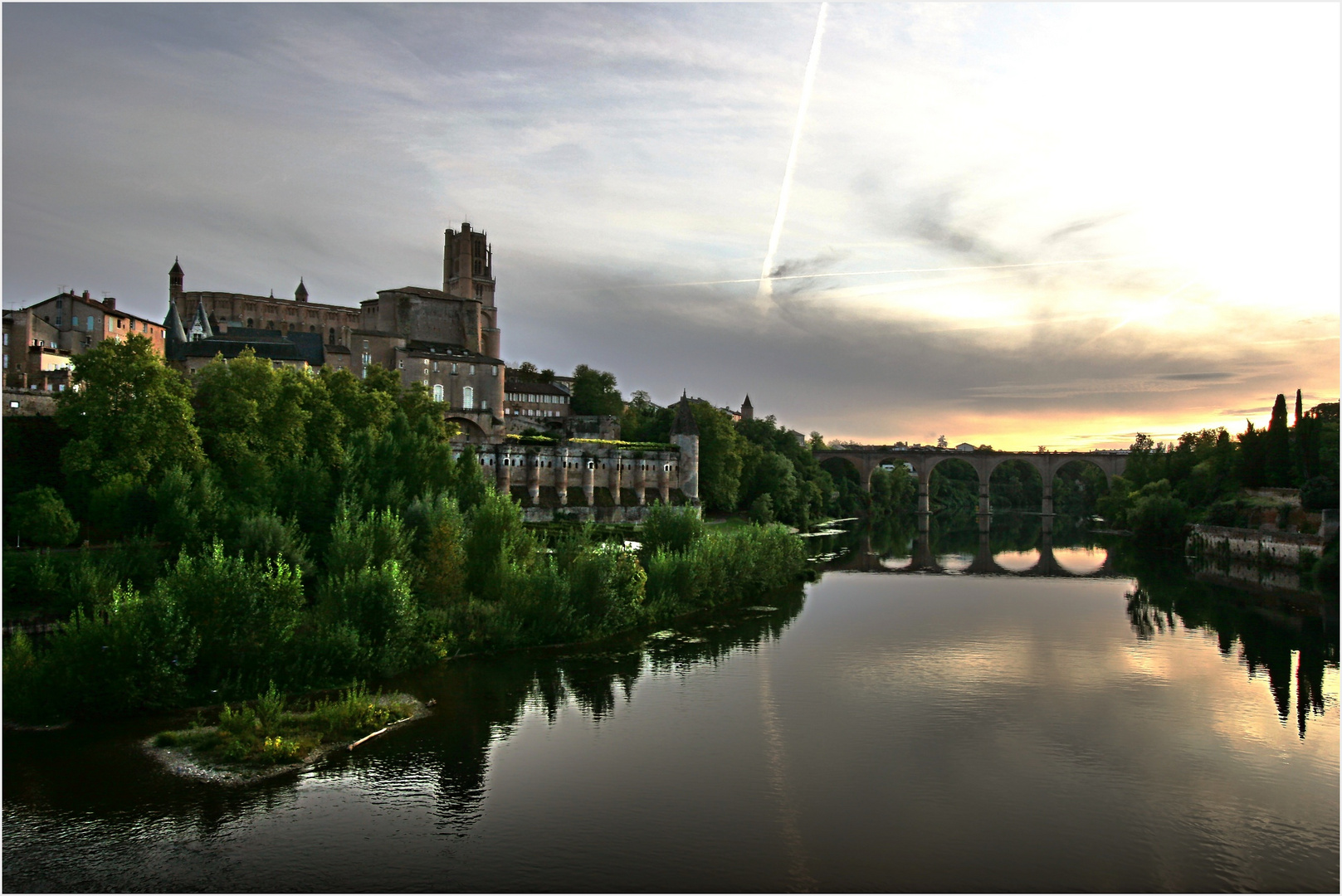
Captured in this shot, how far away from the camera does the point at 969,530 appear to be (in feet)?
258

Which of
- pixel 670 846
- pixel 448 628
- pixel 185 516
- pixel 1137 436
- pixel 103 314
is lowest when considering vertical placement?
pixel 670 846

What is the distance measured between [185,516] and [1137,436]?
8111 centimetres

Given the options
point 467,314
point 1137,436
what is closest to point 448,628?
point 467,314

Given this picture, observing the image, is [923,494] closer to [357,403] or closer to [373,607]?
[357,403]

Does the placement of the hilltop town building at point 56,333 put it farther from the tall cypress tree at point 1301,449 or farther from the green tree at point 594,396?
the tall cypress tree at point 1301,449

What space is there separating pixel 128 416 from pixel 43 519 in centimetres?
407

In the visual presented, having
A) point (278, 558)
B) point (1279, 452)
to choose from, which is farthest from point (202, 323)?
point (1279, 452)

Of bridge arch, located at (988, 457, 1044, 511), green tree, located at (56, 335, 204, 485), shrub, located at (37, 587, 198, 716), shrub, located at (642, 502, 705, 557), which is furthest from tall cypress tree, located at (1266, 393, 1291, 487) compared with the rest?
bridge arch, located at (988, 457, 1044, 511)

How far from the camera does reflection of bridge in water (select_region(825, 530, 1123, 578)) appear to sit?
4469 centimetres

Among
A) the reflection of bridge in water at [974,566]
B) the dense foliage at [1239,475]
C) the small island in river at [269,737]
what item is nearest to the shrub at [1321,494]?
the dense foliage at [1239,475]

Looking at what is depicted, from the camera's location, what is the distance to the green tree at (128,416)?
26.3 m

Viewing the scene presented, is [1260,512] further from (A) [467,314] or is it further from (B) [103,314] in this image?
(B) [103,314]

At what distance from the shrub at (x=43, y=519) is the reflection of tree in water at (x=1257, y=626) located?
28.9 m

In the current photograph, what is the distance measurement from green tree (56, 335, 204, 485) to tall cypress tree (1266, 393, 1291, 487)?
4881 cm
